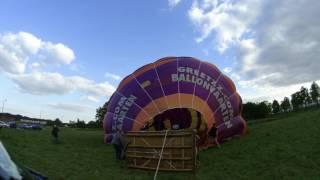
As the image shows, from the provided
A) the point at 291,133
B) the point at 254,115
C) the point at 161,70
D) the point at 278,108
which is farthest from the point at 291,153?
the point at 278,108

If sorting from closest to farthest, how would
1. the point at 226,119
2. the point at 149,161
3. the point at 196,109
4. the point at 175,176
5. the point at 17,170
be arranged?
the point at 17,170, the point at 175,176, the point at 149,161, the point at 196,109, the point at 226,119

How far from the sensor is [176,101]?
14.8m

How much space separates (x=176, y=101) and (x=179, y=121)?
1.48m

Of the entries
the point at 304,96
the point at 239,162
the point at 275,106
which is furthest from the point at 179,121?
the point at 304,96

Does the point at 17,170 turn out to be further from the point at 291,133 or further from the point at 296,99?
the point at 296,99

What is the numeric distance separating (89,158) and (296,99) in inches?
3310

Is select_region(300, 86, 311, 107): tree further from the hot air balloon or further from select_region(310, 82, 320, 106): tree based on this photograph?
the hot air balloon

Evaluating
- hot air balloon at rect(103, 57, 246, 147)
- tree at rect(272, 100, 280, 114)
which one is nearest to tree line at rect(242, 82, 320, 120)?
tree at rect(272, 100, 280, 114)

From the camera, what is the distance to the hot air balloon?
1483cm

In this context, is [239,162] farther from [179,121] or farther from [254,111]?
[254,111]

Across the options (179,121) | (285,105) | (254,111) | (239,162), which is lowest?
(239,162)

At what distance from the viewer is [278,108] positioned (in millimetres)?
91812

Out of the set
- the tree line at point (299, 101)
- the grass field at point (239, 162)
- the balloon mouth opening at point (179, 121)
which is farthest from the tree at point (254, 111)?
the balloon mouth opening at point (179, 121)

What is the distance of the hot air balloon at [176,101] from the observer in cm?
1483
